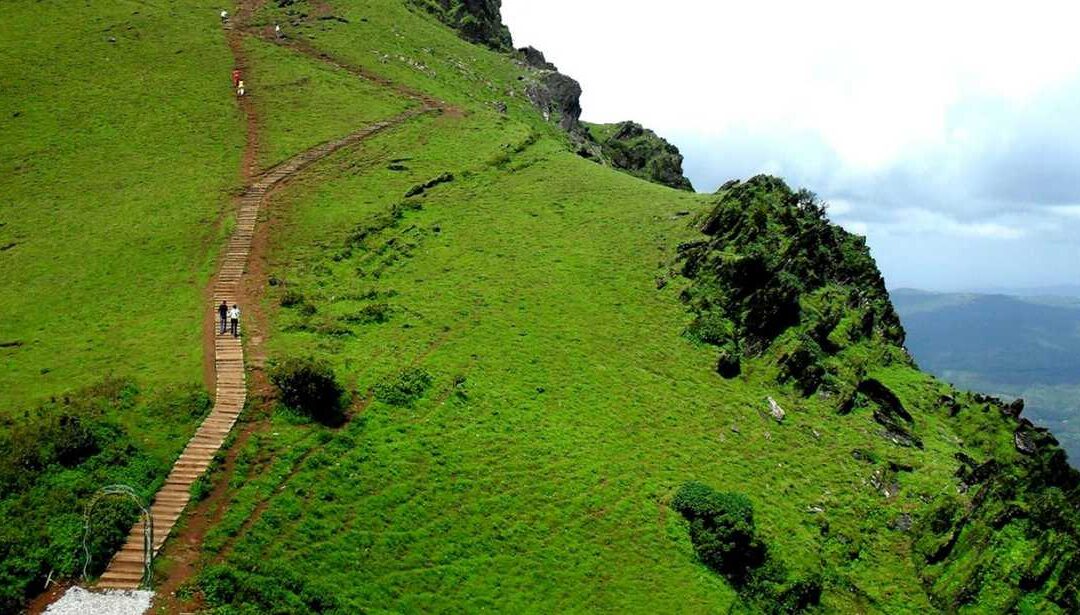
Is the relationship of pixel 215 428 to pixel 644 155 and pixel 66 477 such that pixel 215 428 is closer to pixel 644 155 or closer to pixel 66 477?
pixel 66 477

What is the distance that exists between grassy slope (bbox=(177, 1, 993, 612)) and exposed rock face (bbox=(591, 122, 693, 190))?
40874 mm

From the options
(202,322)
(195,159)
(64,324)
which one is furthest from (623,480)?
(195,159)

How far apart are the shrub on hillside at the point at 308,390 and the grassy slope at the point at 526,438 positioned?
116 cm

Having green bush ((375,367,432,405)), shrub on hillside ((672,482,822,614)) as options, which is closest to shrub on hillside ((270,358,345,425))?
green bush ((375,367,432,405))

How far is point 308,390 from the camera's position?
121ft

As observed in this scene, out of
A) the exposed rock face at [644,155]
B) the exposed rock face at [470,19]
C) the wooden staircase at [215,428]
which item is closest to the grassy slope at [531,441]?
the wooden staircase at [215,428]

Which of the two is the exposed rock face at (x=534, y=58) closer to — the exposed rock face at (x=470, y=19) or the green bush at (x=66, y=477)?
the exposed rock face at (x=470, y=19)

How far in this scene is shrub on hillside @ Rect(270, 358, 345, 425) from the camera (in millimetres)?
36844

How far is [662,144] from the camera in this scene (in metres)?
117

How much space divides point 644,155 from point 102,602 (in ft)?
325

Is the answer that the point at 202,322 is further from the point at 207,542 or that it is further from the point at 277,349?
the point at 207,542

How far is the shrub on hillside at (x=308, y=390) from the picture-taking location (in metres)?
36.8

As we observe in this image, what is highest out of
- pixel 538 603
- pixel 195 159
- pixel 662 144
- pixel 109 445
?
pixel 662 144

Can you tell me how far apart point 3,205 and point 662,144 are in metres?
86.6
